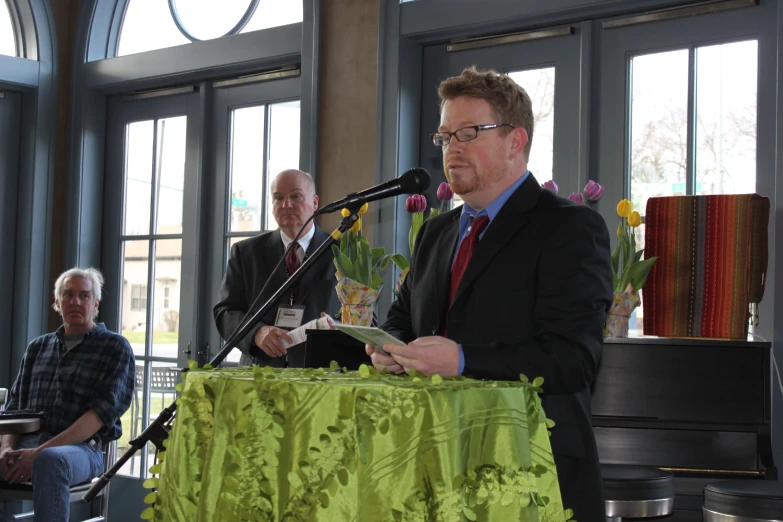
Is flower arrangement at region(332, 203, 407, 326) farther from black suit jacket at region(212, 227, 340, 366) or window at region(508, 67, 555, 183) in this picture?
window at region(508, 67, 555, 183)

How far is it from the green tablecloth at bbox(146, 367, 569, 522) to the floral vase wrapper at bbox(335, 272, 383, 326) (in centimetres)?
164

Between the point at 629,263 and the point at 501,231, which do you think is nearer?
the point at 501,231

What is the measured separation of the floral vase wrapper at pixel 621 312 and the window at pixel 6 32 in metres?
3.87

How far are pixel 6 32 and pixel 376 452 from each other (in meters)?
4.66

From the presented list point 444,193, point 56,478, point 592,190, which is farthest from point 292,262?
point 56,478

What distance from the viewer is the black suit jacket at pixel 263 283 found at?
10.4 ft

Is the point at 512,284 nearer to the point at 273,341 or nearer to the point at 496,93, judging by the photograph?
the point at 496,93

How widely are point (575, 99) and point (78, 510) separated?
3349mm

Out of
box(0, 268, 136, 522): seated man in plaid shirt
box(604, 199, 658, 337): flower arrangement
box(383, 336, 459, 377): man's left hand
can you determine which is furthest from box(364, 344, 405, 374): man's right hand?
box(0, 268, 136, 522): seated man in plaid shirt

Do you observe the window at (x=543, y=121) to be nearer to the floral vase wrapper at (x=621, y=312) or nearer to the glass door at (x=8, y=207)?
the floral vase wrapper at (x=621, y=312)

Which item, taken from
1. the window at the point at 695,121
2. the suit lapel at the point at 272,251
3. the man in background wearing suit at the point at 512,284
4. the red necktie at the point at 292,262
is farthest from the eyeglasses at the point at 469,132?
the window at the point at 695,121

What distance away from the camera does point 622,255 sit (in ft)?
9.19

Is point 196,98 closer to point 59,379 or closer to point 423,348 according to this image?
point 59,379

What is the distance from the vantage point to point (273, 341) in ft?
9.21
